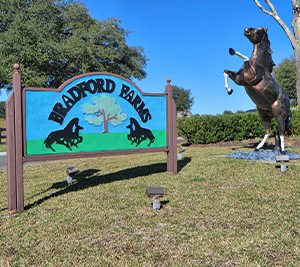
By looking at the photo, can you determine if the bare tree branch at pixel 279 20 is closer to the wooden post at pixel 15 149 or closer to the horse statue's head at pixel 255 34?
the horse statue's head at pixel 255 34

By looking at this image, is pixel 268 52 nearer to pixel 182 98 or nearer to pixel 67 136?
pixel 67 136

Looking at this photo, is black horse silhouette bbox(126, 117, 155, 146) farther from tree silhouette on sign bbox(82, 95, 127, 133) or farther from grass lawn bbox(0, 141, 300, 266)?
grass lawn bbox(0, 141, 300, 266)

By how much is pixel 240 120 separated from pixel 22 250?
42.7ft

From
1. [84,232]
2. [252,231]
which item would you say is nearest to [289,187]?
[252,231]

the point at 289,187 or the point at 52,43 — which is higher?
the point at 52,43

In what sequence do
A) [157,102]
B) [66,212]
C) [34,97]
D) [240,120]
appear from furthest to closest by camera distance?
[240,120] → [157,102] → [34,97] → [66,212]

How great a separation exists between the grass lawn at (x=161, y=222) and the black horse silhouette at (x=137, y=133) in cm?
102

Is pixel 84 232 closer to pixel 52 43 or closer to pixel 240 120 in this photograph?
pixel 240 120

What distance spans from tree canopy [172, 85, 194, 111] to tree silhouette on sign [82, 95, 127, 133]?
5586cm

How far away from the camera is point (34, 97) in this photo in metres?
5.07

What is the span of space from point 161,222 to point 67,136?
8.74 feet

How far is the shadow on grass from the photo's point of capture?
5.99 metres

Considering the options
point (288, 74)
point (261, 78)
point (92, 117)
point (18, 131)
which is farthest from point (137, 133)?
point (288, 74)

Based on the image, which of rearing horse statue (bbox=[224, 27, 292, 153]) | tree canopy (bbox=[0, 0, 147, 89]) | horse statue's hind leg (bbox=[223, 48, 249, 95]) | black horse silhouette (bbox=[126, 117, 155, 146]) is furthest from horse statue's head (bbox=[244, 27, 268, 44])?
tree canopy (bbox=[0, 0, 147, 89])
